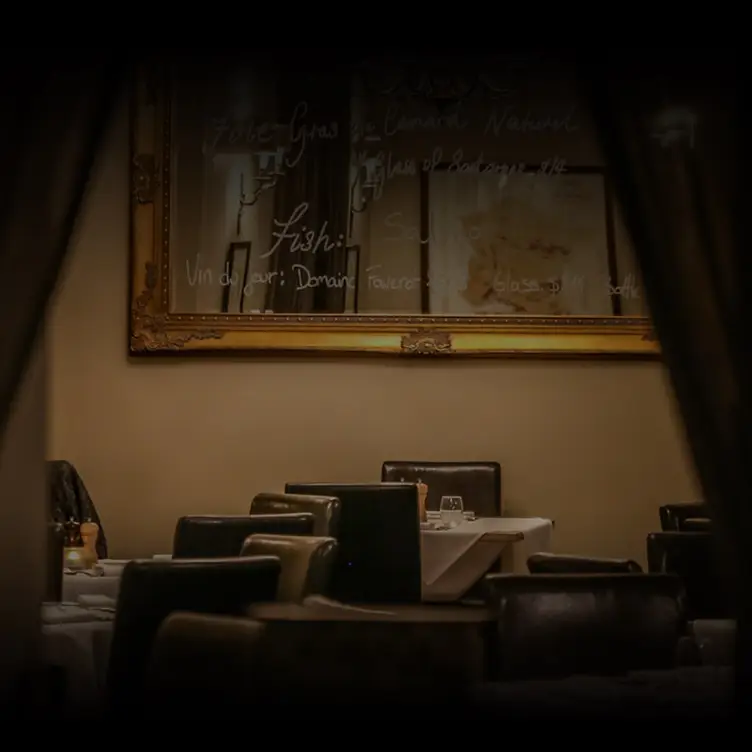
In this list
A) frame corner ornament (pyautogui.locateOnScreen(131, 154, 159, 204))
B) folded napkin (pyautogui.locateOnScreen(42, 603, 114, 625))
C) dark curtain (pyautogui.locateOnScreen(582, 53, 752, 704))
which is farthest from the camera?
frame corner ornament (pyautogui.locateOnScreen(131, 154, 159, 204))

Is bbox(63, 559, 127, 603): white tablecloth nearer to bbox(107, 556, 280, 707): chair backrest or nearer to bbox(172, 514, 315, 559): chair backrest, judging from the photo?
bbox(172, 514, 315, 559): chair backrest

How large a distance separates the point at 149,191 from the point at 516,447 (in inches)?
87.8

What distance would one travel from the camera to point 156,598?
86.6 inches

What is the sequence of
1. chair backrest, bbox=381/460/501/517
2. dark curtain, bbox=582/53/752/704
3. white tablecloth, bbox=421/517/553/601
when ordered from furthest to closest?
1. chair backrest, bbox=381/460/501/517
2. white tablecloth, bbox=421/517/553/601
3. dark curtain, bbox=582/53/752/704

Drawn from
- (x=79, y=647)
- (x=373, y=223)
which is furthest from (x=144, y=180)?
(x=79, y=647)

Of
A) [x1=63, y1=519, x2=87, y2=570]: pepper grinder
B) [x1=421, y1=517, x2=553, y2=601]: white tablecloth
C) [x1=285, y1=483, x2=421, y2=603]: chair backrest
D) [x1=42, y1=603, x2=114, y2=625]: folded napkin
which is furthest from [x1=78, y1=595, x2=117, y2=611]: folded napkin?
[x1=421, y1=517, x2=553, y2=601]: white tablecloth

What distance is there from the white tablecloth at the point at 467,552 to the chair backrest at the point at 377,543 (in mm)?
224

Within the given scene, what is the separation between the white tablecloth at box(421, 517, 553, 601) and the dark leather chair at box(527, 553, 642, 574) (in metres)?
1.25

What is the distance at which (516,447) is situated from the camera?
5.90 metres

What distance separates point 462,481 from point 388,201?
1443mm

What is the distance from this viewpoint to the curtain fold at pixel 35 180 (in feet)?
5.99

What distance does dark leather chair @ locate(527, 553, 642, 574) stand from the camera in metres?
2.99

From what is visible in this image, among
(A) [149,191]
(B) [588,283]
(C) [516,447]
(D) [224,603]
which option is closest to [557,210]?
(B) [588,283]

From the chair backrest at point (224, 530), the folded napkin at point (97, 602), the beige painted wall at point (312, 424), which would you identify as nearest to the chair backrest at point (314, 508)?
the chair backrest at point (224, 530)
